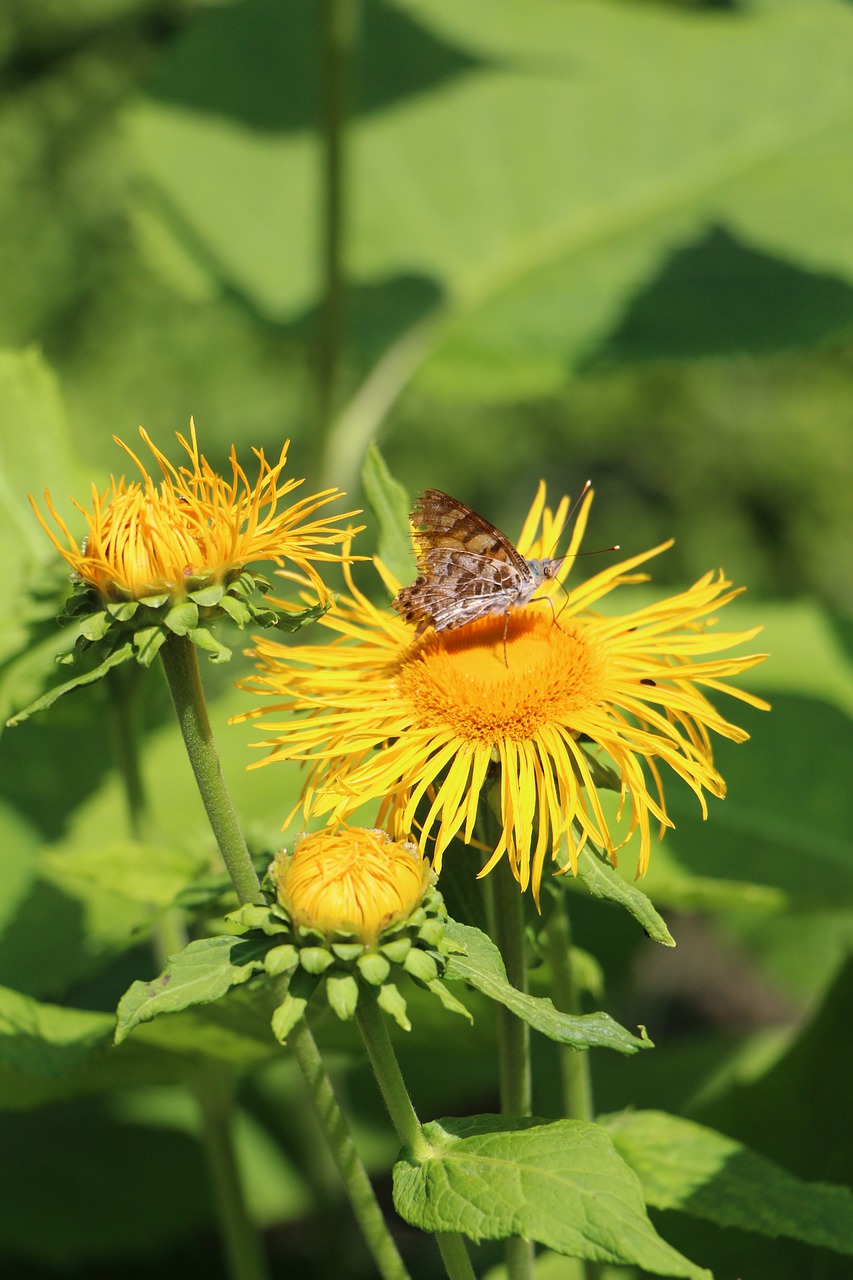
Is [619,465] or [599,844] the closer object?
[599,844]

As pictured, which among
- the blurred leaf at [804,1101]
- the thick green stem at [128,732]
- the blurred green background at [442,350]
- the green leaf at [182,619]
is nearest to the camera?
the green leaf at [182,619]

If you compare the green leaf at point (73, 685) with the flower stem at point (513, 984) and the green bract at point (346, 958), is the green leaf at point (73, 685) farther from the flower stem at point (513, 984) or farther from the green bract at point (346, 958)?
the flower stem at point (513, 984)

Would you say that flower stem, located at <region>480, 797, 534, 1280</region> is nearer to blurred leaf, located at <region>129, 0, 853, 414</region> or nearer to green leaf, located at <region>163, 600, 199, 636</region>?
green leaf, located at <region>163, 600, 199, 636</region>

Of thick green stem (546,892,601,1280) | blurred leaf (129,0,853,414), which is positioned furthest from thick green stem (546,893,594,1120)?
blurred leaf (129,0,853,414)

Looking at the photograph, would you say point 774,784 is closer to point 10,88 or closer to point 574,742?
point 574,742

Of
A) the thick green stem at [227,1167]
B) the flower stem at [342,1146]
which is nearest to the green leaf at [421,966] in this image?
the flower stem at [342,1146]

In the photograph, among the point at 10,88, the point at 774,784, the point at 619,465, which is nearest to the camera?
the point at 774,784

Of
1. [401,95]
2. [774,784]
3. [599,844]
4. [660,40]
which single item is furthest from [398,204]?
[599,844]
